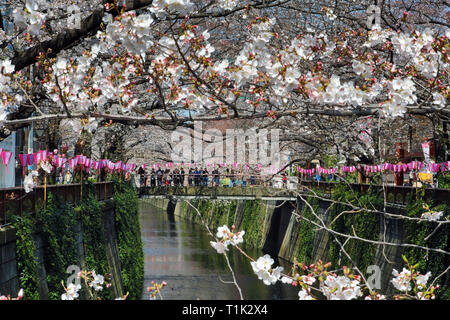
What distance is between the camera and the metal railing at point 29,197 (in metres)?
12.3

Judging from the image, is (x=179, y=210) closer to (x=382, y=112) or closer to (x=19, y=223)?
(x=19, y=223)

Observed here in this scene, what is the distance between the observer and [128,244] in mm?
24938

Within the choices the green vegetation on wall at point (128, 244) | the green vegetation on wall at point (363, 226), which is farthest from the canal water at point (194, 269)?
the green vegetation on wall at point (363, 226)

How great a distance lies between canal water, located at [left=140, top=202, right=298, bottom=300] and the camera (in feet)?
80.7

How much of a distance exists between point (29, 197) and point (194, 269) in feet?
58.9

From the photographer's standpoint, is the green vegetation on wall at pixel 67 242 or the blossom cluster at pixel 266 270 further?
the green vegetation on wall at pixel 67 242

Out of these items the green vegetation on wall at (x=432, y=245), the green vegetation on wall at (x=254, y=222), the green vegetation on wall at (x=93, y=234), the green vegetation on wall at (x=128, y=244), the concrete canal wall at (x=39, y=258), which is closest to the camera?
the concrete canal wall at (x=39, y=258)

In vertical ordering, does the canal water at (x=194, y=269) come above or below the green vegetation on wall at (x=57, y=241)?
below

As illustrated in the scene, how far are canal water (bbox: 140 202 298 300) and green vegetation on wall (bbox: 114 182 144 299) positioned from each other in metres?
0.58

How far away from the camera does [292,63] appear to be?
687 cm

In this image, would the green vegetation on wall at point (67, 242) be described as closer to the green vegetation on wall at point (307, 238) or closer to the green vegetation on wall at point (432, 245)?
the green vegetation on wall at point (432, 245)

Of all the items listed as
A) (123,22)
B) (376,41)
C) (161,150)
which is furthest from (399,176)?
(161,150)

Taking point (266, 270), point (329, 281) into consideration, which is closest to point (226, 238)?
point (266, 270)

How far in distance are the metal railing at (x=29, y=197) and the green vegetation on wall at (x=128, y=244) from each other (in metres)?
5.25
